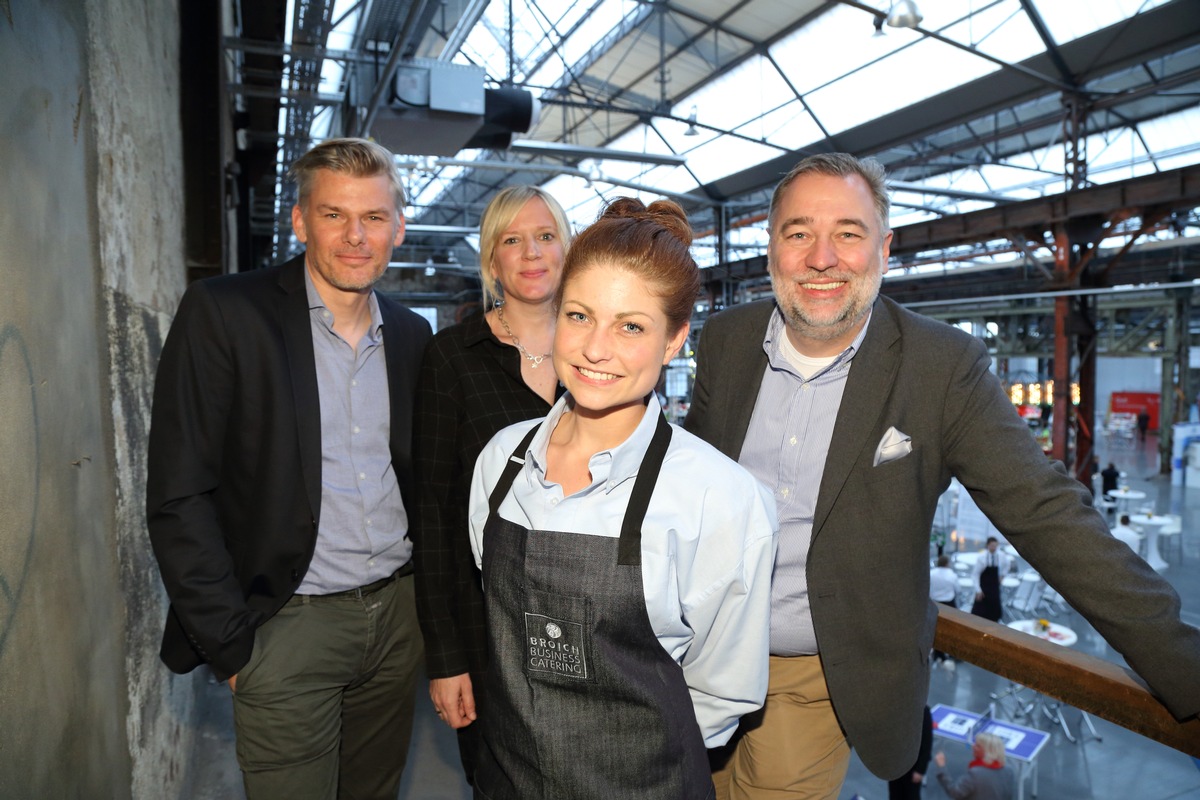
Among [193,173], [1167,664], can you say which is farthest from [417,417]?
[193,173]

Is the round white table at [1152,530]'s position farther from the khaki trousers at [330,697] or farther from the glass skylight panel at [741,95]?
the khaki trousers at [330,697]

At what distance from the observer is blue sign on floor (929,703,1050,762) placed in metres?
5.76

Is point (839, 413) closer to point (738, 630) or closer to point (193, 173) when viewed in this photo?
point (738, 630)

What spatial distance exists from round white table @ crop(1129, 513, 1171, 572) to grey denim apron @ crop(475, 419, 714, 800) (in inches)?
493

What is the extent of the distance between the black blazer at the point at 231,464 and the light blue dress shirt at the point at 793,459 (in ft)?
2.88

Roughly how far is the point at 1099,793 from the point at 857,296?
585 centimetres

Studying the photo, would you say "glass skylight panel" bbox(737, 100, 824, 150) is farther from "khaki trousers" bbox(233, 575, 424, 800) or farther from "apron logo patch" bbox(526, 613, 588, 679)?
"apron logo patch" bbox(526, 613, 588, 679)

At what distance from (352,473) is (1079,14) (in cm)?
1261

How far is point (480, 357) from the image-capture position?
76.1 inches

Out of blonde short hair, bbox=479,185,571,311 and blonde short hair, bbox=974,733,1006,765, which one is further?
blonde short hair, bbox=974,733,1006,765

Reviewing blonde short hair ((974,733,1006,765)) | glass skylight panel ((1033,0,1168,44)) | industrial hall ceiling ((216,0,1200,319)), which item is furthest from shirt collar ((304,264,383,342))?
glass skylight panel ((1033,0,1168,44))

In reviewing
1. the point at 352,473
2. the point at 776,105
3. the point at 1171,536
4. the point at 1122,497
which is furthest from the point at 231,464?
the point at 1122,497

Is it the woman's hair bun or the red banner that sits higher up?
the woman's hair bun

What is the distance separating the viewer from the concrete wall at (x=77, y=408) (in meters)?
1.14
